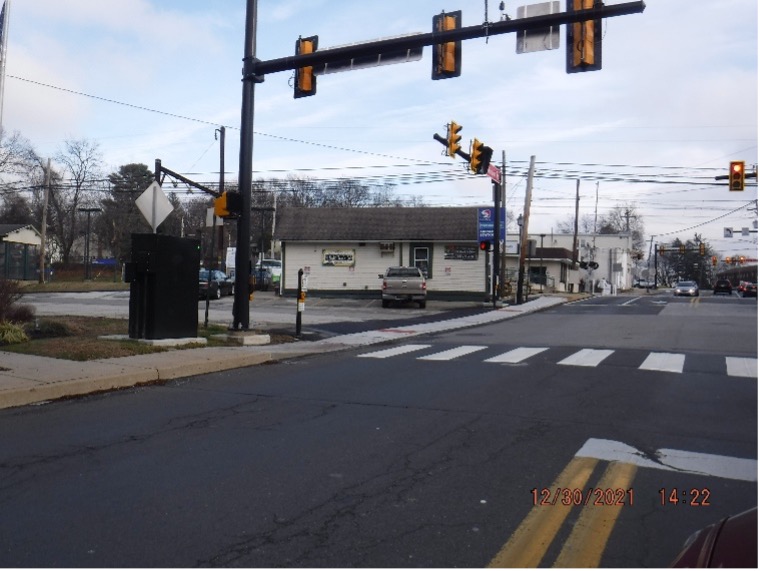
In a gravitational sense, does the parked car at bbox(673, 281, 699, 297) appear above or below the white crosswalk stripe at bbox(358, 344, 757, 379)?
above

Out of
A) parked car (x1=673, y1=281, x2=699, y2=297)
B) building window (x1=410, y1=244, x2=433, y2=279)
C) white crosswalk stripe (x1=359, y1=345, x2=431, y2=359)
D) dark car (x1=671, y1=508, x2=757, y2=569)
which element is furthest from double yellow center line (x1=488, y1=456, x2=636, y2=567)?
parked car (x1=673, y1=281, x2=699, y2=297)

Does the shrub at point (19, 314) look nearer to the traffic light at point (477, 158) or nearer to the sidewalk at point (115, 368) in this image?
the sidewalk at point (115, 368)

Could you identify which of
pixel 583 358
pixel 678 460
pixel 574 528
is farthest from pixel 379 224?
pixel 574 528

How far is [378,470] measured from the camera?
20.7 feet

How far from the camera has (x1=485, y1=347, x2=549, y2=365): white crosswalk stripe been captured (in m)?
14.2

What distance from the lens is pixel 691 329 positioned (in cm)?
2198

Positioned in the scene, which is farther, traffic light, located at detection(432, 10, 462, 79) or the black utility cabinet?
the black utility cabinet

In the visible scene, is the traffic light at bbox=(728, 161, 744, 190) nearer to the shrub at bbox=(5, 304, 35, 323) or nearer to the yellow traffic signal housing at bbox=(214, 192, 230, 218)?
the yellow traffic signal housing at bbox=(214, 192, 230, 218)

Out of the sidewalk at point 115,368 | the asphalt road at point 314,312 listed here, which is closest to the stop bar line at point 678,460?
the sidewalk at point 115,368

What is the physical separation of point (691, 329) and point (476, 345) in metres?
8.35

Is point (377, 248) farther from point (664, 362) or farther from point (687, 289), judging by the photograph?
point (687, 289)

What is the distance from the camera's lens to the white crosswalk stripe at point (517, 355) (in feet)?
46.7

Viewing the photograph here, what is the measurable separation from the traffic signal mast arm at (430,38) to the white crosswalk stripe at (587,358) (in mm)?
6114

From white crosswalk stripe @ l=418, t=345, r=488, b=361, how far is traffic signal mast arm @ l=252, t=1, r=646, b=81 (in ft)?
19.8
